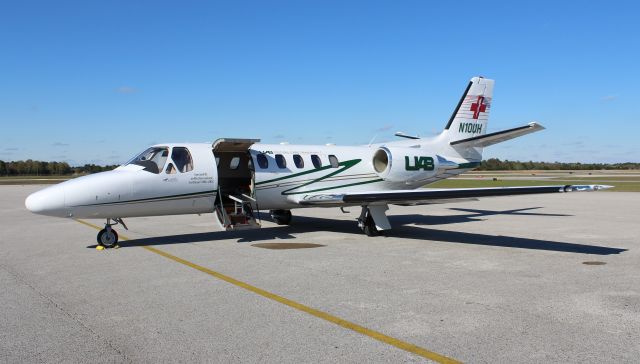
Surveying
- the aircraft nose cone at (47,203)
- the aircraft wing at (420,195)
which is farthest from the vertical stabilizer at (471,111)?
the aircraft nose cone at (47,203)

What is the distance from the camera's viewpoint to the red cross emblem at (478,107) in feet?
59.3

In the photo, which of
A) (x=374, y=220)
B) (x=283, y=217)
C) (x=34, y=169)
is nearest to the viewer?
(x=374, y=220)

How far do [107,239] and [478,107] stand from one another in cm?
1290

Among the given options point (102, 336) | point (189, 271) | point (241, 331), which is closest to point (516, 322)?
point (241, 331)

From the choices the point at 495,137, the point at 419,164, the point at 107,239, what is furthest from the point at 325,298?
the point at 495,137

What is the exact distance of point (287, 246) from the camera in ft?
38.5

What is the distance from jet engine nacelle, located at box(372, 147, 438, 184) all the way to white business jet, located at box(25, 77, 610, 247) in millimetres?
32

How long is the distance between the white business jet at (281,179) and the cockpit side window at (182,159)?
0.02 meters

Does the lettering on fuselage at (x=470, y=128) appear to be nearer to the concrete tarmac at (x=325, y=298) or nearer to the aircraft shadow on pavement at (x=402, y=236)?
the aircraft shadow on pavement at (x=402, y=236)

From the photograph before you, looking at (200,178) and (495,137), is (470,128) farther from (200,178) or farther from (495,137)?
(200,178)

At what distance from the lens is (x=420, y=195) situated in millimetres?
12172

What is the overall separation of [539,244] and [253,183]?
280 inches

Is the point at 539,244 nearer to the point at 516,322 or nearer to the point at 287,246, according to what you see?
the point at 287,246

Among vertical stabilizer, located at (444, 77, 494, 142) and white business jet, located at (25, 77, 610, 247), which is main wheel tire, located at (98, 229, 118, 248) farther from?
vertical stabilizer, located at (444, 77, 494, 142)
